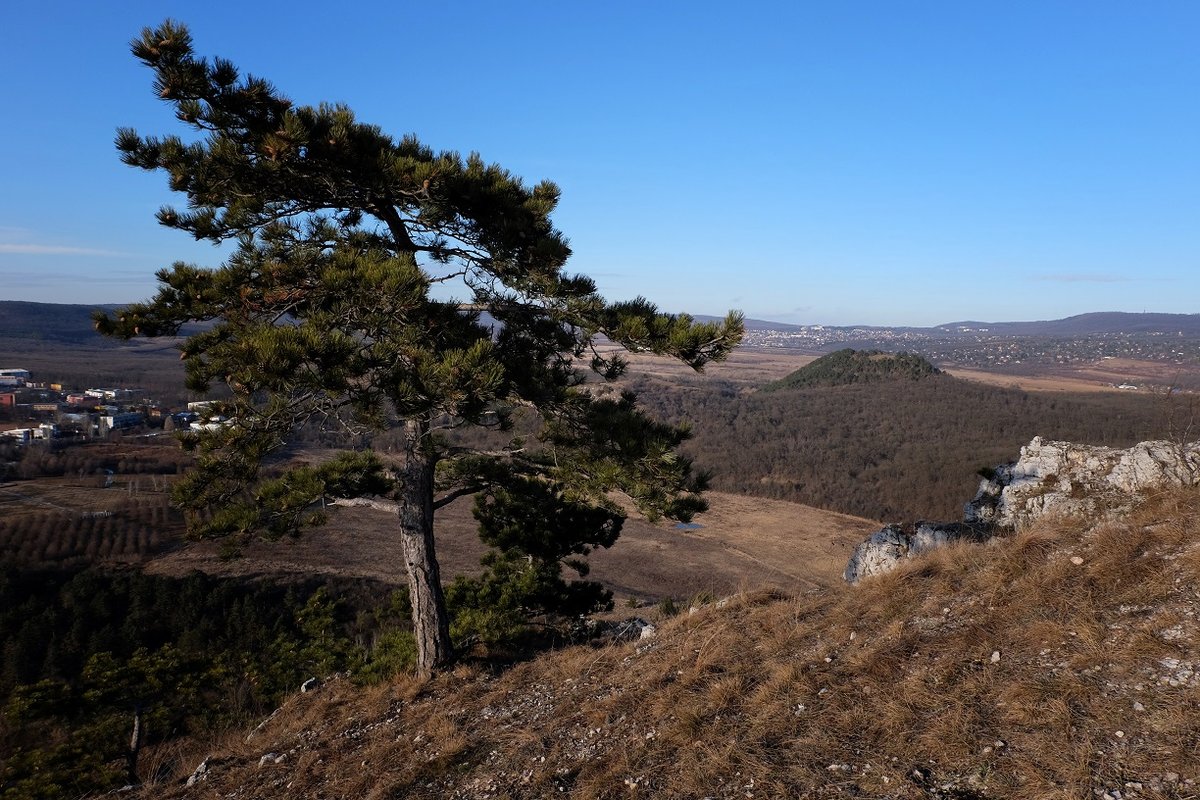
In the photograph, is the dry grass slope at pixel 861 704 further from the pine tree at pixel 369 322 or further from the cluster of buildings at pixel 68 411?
the cluster of buildings at pixel 68 411

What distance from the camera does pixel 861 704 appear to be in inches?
202

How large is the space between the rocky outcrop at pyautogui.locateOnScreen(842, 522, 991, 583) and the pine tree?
4947 millimetres

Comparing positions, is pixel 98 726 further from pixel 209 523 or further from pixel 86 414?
pixel 86 414

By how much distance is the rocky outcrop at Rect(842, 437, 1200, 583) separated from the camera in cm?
930

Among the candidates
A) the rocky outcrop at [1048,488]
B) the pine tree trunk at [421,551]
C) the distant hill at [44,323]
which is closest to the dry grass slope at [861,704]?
the pine tree trunk at [421,551]

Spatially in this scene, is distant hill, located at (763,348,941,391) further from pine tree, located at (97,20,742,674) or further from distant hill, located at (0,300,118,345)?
distant hill, located at (0,300,118,345)

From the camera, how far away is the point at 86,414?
261 ft

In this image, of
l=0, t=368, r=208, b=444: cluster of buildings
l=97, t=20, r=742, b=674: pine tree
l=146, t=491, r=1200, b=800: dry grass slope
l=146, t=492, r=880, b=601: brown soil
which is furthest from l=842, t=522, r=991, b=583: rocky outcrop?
l=0, t=368, r=208, b=444: cluster of buildings

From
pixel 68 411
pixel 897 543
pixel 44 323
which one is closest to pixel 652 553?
pixel 897 543

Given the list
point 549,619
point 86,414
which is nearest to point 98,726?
point 549,619

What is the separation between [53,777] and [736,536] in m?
45.2

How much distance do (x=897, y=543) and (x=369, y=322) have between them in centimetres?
983

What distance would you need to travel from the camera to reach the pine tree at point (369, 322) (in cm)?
641

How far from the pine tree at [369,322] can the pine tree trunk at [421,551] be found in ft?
0.09
